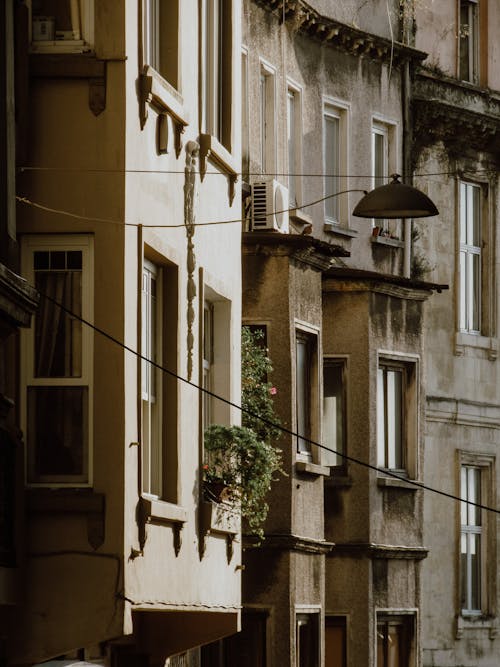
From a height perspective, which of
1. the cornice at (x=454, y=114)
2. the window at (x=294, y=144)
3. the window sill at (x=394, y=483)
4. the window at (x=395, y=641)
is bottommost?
the window at (x=395, y=641)

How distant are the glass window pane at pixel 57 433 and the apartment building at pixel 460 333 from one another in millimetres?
16686

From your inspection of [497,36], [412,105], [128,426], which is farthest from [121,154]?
[497,36]

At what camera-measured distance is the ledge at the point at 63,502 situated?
52.6 ft

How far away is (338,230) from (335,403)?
8.88 ft

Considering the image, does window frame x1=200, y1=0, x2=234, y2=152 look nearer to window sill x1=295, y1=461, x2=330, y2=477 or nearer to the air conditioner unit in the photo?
the air conditioner unit

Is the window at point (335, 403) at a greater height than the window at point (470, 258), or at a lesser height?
lesser

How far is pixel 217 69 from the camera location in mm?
21125

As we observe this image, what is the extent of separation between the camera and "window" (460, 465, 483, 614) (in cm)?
3366

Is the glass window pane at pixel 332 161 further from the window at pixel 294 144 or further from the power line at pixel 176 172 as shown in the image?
the window at pixel 294 144

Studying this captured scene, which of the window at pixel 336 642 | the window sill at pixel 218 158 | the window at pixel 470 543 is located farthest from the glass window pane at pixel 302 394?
the window at pixel 470 543

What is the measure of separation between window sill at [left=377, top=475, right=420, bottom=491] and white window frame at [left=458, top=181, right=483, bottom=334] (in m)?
4.97

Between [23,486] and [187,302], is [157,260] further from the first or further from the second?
[23,486]

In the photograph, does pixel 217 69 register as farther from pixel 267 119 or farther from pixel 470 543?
pixel 470 543

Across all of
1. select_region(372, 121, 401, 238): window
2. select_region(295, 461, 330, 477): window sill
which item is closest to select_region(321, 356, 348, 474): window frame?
select_region(295, 461, 330, 477): window sill
